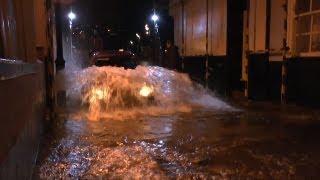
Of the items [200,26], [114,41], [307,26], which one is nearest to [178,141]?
[307,26]

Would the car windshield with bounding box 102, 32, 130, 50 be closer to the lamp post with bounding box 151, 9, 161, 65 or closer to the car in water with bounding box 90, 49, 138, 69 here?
the lamp post with bounding box 151, 9, 161, 65

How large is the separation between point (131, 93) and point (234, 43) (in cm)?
517

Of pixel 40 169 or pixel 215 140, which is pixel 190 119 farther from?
pixel 40 169

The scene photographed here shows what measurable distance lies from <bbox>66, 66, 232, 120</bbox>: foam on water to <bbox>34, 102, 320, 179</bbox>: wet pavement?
3.55 ft

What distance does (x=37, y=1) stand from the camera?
8477mm

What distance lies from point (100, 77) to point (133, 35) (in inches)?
929

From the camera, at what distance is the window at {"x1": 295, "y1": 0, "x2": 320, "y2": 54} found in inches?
400

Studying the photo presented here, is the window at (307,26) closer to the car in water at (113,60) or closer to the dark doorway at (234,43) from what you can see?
the dark doorway at (234,43)

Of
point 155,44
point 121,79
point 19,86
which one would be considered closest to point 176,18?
point 155,44

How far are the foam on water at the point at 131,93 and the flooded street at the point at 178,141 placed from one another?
0.05 m

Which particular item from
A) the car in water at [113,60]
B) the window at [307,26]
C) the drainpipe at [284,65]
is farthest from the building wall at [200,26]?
the window at [307,26]

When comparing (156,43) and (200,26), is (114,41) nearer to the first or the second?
(156,43)

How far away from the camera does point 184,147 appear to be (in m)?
6.25

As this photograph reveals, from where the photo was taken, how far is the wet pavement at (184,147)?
488 centimetres
